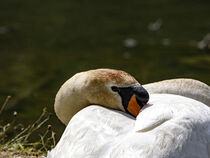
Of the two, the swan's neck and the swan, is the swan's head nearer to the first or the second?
the swan

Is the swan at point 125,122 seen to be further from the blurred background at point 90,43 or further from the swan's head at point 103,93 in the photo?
the blurred background at point 90,43

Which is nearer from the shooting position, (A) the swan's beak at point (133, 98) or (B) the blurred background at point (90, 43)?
(A) the swan's beak at point (133, 98)

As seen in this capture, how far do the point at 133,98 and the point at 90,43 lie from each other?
8.65m

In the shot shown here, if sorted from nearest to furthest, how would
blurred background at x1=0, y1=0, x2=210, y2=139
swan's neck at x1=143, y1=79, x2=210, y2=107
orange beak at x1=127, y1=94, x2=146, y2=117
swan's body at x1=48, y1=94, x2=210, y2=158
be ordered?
1. swan's body at x1=48, y1=94, x2=210, y2=158
2. orange beak at x1=127, y1=94, x2=146, y2=117
3. swan's neck at x1=143, y1=79, x2=210, y2=107
4. blurred background at x1=0, y1=0, x2=210, y2=139

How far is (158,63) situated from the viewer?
10.9 meters

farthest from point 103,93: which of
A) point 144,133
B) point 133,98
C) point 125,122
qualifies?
point 144,133

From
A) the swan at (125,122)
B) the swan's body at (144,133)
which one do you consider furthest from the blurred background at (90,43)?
the swan's body at (144,133)

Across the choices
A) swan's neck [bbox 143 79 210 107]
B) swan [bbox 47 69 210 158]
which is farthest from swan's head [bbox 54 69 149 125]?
swan's neck [bbox 143 79 210 107]

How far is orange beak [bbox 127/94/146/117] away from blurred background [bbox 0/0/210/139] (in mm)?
3112

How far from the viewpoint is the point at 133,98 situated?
12.8 feet

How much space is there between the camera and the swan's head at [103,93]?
3902 millimetres

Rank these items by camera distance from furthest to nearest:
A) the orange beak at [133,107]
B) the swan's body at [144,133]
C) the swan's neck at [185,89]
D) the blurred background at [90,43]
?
the blurred background at [90,43]
the swan's neck at [185,89]
the orange beak at [133,107]
the swan's body at [144,133]

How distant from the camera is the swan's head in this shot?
3.90 meters

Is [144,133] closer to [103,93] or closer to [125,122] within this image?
[125,122]
